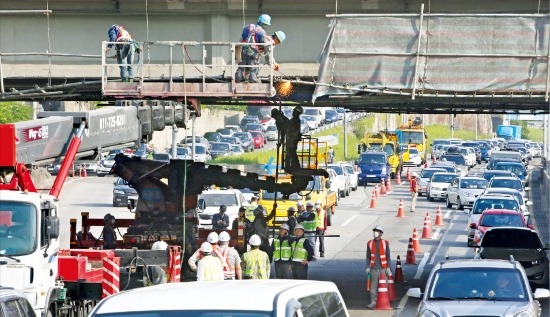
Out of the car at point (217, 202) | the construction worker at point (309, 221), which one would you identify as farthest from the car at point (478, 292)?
the car at point (217, 202)

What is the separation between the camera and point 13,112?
67125mm

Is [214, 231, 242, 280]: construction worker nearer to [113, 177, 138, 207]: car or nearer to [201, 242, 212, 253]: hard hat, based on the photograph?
[201, 242, 212, 253]: hard hat

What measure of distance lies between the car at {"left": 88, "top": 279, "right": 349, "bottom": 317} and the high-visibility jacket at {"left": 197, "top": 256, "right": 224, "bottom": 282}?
903 centimetres

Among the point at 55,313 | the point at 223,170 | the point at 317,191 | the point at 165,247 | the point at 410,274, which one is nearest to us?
the point at 55,313

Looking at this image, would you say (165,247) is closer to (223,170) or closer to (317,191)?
(223,170)

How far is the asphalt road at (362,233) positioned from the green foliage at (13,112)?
4164 millimetres

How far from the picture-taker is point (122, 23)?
3072 cm

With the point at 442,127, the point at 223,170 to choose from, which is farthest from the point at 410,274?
the point at 442,127

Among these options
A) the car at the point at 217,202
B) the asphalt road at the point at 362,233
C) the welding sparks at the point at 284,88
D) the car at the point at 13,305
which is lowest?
the asphalt road at the point at 362,233

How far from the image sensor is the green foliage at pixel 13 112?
211ft

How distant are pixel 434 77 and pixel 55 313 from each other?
9.53 metres

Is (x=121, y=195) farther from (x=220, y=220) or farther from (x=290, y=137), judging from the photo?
(x=290, y=137)

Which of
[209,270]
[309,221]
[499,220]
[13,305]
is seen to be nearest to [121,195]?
[499,220]

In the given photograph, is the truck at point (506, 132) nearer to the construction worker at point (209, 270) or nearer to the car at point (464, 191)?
the car at point (464, 191)
